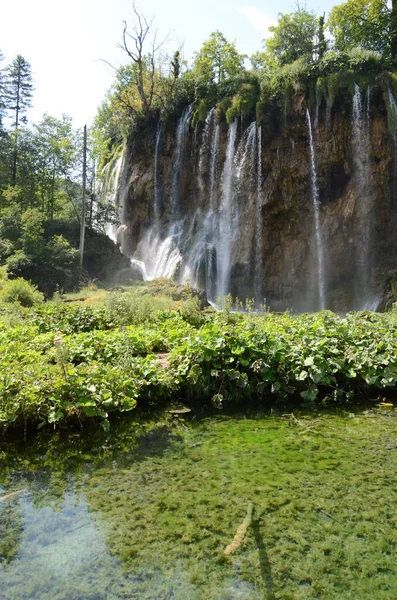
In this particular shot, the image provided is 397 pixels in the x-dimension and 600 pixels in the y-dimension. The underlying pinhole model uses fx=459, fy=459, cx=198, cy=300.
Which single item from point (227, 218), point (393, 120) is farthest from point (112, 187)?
point (393, 120)

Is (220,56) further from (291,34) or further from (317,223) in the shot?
(317,223)

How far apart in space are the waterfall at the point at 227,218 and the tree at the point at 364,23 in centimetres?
967

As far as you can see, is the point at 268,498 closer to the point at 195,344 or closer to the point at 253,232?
the point at 195,344

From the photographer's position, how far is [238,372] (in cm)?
639

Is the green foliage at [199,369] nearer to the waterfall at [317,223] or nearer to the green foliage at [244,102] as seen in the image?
the waterfall at [317,223]

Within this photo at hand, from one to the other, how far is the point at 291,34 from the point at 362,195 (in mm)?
20861

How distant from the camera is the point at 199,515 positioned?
3.46m

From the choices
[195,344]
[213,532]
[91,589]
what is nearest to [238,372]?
[195,344]

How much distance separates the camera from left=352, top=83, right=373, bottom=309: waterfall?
21484 millimetres

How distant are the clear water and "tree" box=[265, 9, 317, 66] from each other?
3563cm

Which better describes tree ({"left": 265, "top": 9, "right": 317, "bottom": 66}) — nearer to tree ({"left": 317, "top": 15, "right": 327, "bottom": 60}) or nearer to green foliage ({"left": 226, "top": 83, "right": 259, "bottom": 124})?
tree ({"left": 317, "top": 15, "right": 327, "bottom": 60})

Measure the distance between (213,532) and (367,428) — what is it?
283cm

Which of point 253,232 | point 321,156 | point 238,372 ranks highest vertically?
point 321,156

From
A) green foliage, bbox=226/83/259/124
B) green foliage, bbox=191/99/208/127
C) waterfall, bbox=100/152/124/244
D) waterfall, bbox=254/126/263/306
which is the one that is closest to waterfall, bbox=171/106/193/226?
green foliage, bbox=191/99/208/127
